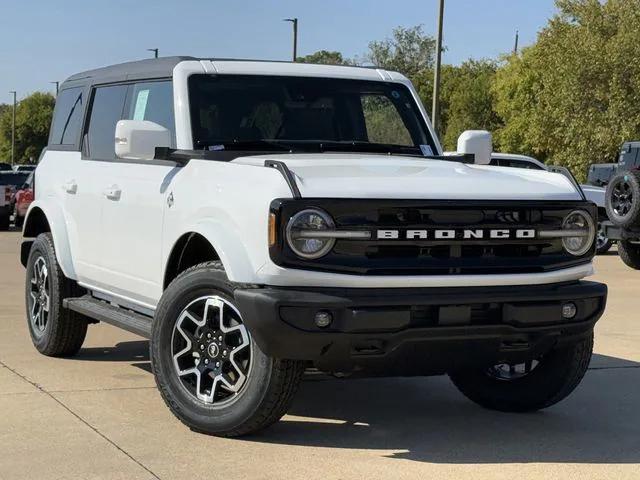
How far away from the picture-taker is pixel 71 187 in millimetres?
7293

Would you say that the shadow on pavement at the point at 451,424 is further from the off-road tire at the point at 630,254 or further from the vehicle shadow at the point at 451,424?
the off-road tire at the point at 630,254

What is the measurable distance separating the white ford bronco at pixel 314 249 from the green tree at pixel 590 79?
34336mm

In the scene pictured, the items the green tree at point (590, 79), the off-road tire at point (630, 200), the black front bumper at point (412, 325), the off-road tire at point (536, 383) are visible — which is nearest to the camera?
the black front bumper at point (412, 325)

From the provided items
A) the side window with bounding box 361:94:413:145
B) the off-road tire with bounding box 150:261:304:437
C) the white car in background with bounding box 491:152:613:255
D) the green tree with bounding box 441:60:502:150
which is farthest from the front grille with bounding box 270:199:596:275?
the green tree with bounding box 441:60:502:150

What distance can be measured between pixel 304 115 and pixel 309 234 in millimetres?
1868

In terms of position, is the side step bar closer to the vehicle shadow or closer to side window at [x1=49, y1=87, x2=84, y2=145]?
the vehicle shadow

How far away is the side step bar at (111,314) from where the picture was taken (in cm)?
619

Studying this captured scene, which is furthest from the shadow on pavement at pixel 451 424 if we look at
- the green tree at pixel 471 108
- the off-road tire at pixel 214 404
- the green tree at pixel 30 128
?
the green tree at pixel 30 128

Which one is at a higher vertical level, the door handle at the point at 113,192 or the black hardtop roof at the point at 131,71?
the black hardtop roof at the point at 131,71

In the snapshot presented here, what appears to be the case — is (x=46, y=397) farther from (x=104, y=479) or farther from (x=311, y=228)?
(x=311, y=228)

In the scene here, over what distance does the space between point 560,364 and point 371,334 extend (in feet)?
4.94

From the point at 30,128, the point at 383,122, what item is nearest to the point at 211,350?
the point at 383,122

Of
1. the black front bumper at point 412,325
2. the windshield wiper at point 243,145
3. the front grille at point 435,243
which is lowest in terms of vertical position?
the black front bumper at point 412,325

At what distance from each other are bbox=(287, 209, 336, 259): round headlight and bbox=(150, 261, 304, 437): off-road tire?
0.44m
